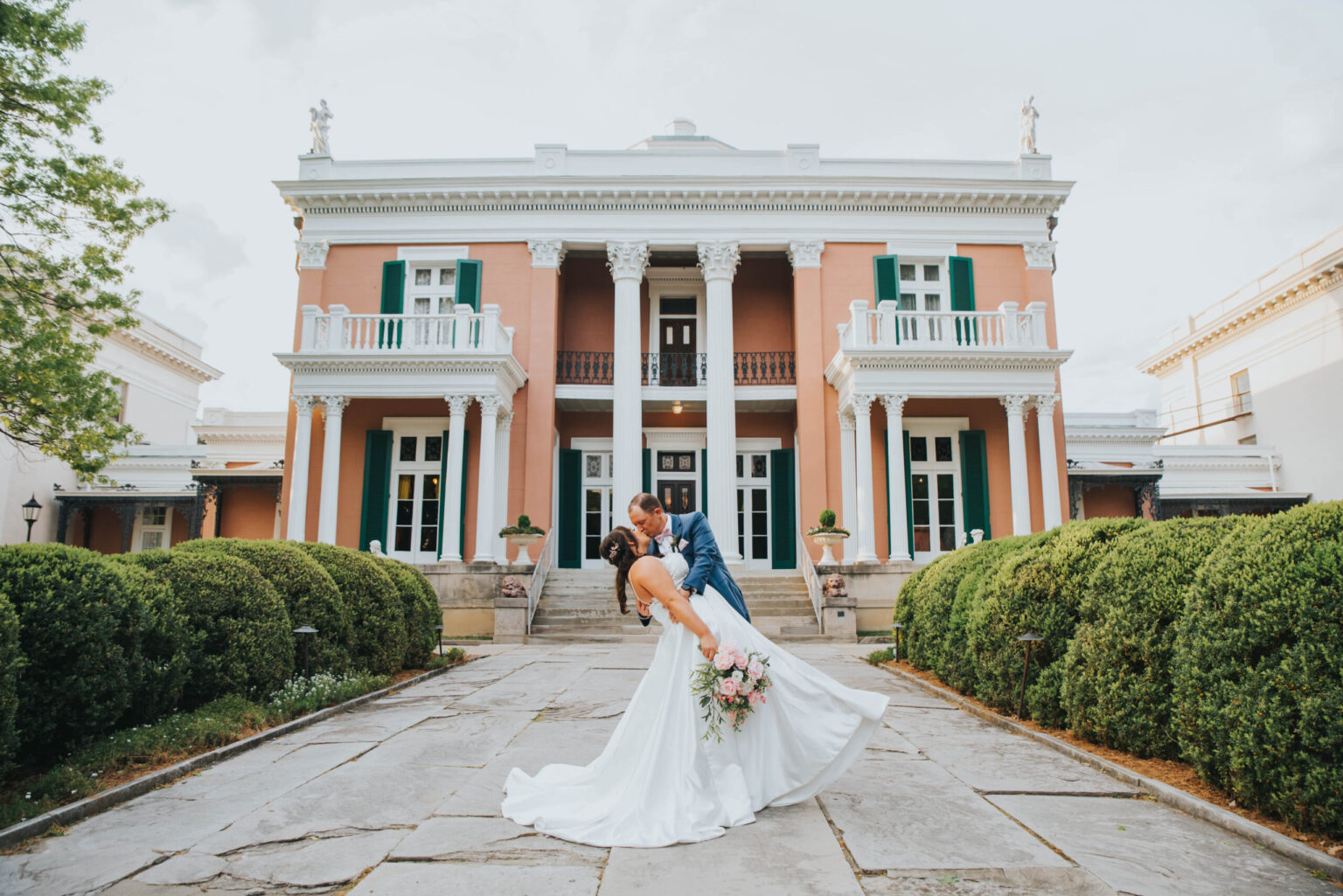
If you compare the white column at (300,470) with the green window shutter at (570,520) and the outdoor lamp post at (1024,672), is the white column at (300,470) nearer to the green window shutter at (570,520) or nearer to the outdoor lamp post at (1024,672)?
the green window shutter at (570,520)

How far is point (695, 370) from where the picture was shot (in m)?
18.7

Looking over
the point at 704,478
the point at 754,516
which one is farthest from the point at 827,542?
the point at 704,478

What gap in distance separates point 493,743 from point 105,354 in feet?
96.2

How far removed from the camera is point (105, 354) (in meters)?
27.5

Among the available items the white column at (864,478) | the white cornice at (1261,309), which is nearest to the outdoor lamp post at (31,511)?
the white column at (864,478)

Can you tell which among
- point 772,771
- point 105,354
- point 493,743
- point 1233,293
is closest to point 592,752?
point 493,743

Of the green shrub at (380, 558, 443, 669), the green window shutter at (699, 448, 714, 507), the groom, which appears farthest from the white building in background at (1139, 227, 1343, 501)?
the groom

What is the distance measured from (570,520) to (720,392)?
4.54m

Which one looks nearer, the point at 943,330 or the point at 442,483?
the point at 943,330

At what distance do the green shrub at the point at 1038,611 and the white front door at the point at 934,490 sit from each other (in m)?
10.3

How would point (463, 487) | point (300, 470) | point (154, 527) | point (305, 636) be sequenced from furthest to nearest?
point (154, 527)
point (463, 487)
point (300, 470)
point (305, 636)

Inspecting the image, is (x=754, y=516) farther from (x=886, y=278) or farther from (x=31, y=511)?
(x=31, y=511)

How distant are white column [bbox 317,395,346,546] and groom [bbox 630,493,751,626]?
13.5 m

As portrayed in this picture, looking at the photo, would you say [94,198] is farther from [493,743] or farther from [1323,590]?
[1323,590]
